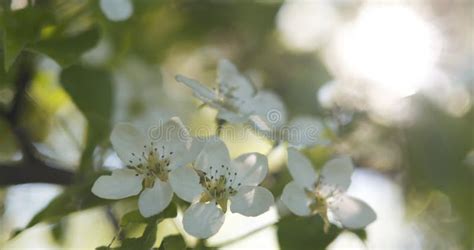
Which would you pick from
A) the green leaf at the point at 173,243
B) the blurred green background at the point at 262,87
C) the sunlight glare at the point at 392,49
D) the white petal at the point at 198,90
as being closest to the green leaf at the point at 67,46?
the blurred green background at the point at 262,87

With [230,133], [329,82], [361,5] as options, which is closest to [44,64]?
[230,133]

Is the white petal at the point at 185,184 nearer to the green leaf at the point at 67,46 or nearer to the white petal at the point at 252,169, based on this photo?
the white petal at the point at 252,169

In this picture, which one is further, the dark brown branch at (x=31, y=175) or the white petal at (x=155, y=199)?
the dark brown branch at (x=31, y=175)

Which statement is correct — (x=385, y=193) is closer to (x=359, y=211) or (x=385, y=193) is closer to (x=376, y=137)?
(x=376, y=137)

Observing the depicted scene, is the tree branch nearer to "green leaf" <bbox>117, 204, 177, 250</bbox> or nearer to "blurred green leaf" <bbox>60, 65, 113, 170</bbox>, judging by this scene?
"blurred green leaf" <bbox>60, 65, 113, 170</bbox>

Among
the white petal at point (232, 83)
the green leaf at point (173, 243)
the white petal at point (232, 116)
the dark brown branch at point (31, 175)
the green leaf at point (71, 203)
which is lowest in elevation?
the dark brown branch at point (31, 175)

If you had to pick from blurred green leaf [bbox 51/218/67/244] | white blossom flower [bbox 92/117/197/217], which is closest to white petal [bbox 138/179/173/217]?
white blossom flower [bbox 92/117/197/217]
